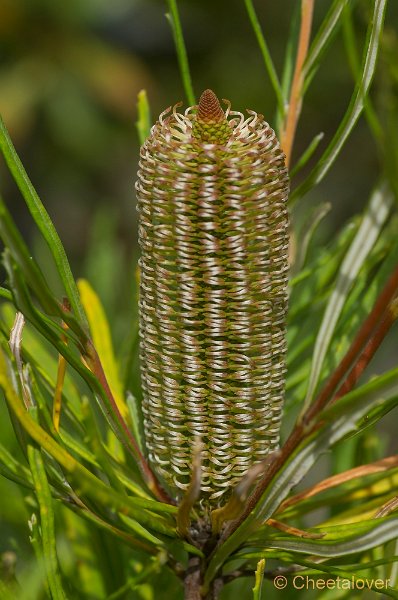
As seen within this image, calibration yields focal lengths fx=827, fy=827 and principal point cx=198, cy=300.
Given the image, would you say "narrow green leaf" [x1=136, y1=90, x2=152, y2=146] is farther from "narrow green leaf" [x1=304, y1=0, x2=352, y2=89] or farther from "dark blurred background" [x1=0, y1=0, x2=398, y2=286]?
"dark blurred background" [x1=0, y1=0, x2=398, y2=286]

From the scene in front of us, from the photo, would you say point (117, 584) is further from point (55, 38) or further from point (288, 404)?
point (55, 38)

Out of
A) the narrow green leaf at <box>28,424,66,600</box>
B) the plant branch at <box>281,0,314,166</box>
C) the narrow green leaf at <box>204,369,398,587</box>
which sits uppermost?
the plant branch at <box>281,0,314,166</box>

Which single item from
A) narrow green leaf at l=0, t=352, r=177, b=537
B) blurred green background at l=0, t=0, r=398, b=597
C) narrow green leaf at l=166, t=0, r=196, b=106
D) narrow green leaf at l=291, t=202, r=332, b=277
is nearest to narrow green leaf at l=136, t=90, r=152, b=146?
narrow green leaf at l=166, t=0, r=196, b=106

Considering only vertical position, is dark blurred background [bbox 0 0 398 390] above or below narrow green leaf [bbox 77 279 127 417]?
above

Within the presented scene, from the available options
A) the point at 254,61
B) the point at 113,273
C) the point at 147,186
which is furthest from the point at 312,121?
the point at 147,186

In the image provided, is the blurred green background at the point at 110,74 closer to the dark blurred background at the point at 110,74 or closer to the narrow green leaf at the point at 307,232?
the dark blurred background at the point at 110,74

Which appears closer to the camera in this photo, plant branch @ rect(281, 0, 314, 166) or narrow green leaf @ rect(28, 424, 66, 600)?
narrow green leaf @ rect(28, 424, 66, 600)

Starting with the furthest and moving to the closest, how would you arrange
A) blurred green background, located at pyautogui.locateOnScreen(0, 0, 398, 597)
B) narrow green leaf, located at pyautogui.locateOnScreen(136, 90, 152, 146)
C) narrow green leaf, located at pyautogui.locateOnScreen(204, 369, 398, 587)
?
blurred green background, located at pyautogui.locateOnScreen(0, 0, 398, 597), narrow green leaf, located at pyautogui.locateOnScreen(136, 90, 152, 146), narrow green leaf, located at pyautogui.locateOnScreen(204, 369, 398, 587)

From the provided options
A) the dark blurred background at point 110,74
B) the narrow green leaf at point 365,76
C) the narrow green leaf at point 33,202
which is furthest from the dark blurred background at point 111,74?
the narrow green leaf at point 33,202

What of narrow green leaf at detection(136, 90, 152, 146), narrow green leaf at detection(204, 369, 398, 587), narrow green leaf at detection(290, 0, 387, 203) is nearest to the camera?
narrow green leaf at detection(204, 369, 398, 587)
